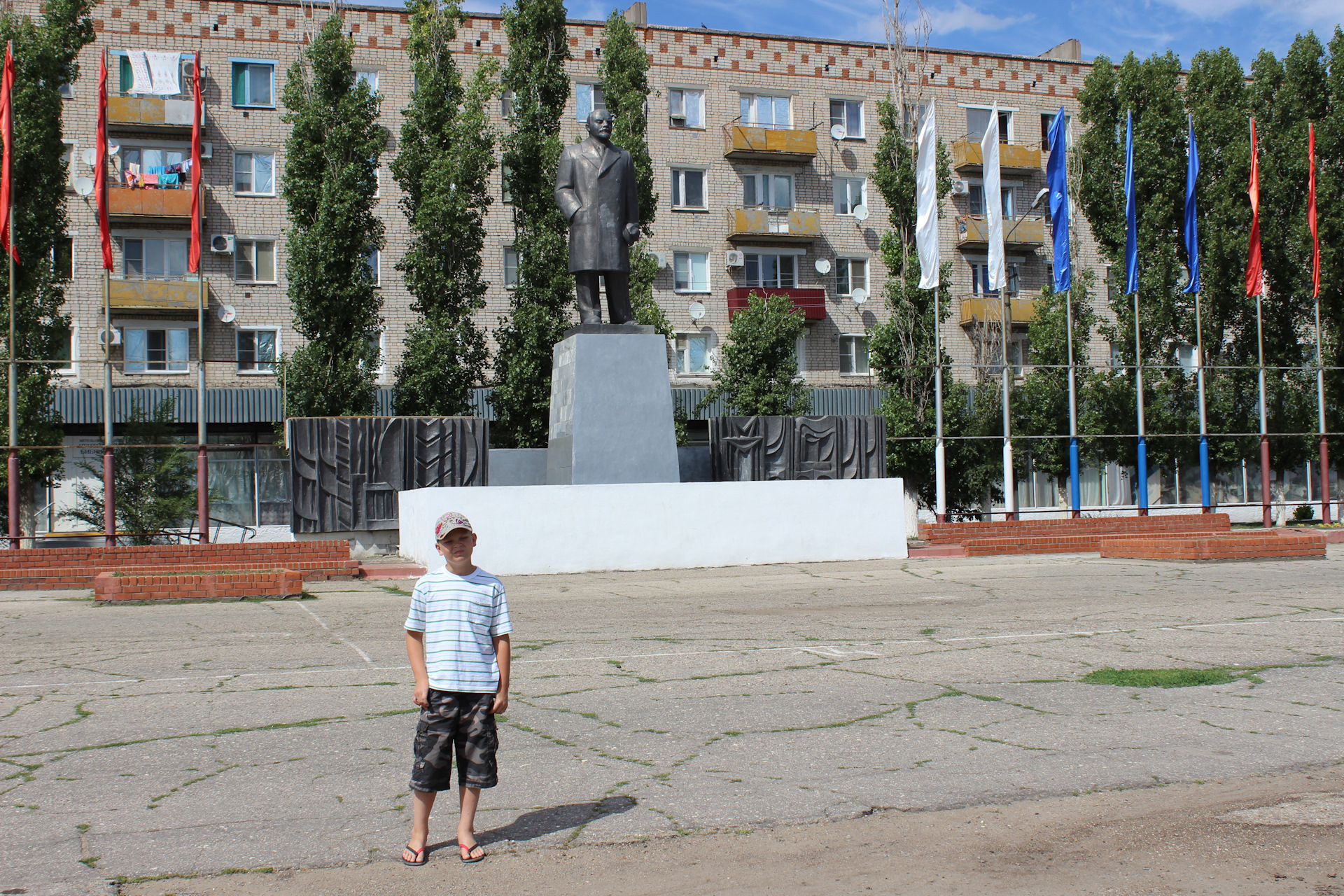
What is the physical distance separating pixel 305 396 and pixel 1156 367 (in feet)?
71.0

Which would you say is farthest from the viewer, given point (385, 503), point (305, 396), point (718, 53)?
point (718, 53)

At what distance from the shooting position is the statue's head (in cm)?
1750

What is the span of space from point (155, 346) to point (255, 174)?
5.88 meters

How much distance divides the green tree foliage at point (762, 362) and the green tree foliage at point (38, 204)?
16.8 meters

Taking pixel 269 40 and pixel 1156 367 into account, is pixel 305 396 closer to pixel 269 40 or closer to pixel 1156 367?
pixel 269 40

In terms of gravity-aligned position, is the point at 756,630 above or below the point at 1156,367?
below

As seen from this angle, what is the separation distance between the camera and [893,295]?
3141 centimetres

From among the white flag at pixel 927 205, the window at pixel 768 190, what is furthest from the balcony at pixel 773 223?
the white flag at pixel 927 205

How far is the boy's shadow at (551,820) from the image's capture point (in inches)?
175

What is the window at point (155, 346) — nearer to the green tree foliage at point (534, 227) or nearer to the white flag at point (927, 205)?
the green tree foliage at point (534, 227)

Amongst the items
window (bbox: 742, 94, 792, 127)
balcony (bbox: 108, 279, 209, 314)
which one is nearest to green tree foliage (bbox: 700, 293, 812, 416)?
window (bbox: 742, 94, 792, 127)

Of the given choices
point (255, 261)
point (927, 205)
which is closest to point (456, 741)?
point (927, 205)

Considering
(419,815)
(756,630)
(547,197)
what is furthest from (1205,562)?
(547,197)

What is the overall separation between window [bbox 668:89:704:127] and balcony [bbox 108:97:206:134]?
14125mm
